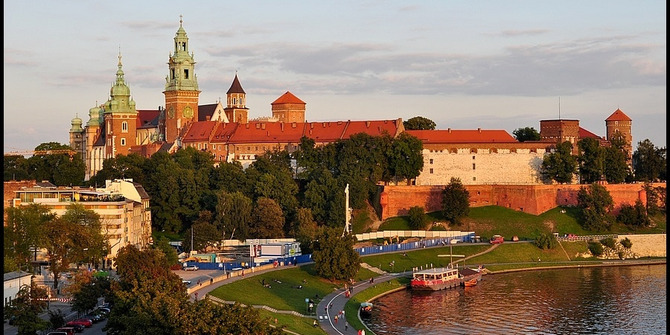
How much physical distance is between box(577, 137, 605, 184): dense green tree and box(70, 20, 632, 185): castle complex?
552 cm

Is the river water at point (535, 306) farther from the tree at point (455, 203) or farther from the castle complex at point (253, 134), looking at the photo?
the castle complex at point (253, 134)

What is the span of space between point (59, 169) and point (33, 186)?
25936 millimetres

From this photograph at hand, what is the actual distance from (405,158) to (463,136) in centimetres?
1066

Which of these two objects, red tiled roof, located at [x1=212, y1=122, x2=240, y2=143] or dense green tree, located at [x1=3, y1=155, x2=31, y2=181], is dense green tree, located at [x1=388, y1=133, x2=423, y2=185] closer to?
red tiled roof, located at [x1=212, y1=122, x2=240, y2=143]

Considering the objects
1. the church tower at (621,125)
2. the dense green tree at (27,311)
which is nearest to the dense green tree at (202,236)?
the dense green tree at (27,311)

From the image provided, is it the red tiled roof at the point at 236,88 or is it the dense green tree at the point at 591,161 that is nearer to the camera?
the dense green tree at the point at 591,161

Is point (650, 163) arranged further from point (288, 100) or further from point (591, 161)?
point (288, 100)

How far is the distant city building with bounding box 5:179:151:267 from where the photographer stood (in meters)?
61.3

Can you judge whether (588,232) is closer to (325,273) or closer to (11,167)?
(325,273)

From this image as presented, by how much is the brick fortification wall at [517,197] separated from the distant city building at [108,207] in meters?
22.4

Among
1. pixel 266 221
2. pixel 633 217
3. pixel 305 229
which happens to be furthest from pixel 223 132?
pixel 633 217

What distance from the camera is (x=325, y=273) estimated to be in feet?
Result: 187

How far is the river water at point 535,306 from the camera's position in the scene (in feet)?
151

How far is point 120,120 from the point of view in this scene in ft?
365
